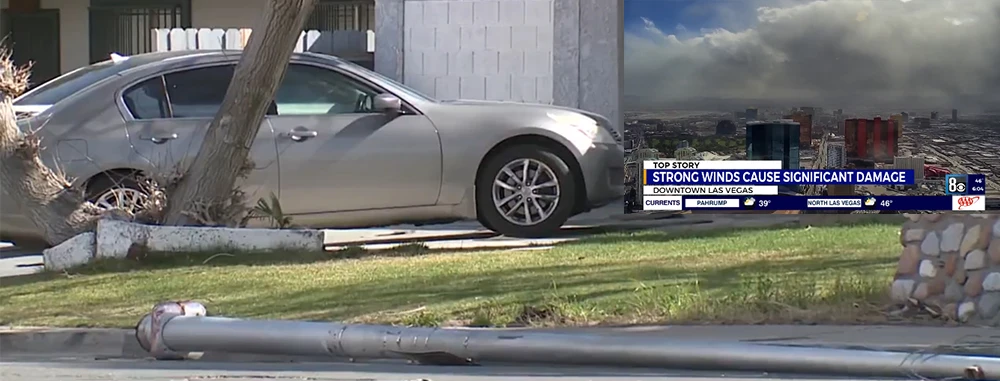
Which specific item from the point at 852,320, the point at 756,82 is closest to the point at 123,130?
the point at 756,82

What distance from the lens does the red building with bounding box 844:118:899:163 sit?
1029 cm

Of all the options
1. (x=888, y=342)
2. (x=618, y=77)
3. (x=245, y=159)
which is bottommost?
(x=888, y=342)

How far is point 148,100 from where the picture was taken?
34.3ft

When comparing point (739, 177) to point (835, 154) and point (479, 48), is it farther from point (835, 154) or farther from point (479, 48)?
point (479, 48)

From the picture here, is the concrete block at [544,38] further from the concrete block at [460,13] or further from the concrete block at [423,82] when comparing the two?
the concrete block at [423,82]

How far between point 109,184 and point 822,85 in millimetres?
5566

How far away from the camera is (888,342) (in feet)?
22.3

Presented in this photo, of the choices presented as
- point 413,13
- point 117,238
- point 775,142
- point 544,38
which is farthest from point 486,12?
point 117,238

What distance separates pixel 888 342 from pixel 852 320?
2.34 feet

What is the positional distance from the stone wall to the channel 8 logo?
2.08 meters

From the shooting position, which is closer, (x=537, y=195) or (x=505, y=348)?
(x=505, y=348)

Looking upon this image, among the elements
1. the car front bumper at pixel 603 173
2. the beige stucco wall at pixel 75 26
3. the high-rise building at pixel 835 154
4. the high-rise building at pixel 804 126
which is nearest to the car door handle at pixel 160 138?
the car front bumper at pixel 603 173

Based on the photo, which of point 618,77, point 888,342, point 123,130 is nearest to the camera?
point 888,342

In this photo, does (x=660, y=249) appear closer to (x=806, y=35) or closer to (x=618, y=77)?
(x=806, y=35)
